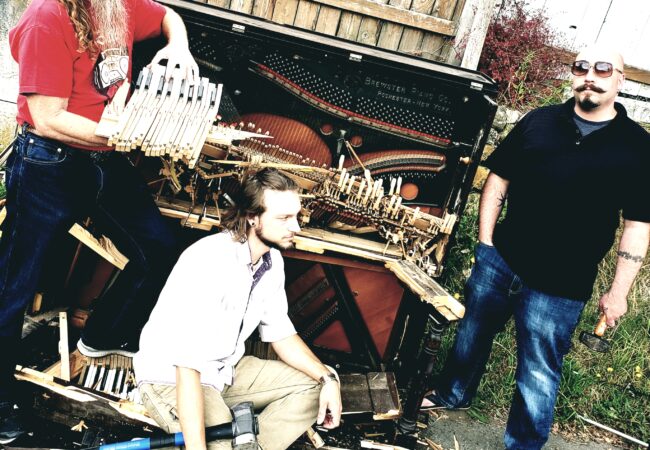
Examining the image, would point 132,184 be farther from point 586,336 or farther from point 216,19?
point 586,336

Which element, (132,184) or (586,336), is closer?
(132,184)

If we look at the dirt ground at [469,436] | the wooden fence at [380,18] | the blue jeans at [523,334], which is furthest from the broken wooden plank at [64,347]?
the wooden fence at [380,18]

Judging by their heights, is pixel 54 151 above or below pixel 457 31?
below

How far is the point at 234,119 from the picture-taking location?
3.41 meters

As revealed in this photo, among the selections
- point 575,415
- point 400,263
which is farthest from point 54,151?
point 575,415

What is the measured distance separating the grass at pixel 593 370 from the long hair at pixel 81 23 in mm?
3043

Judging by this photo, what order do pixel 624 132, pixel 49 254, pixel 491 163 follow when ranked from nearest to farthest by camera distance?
1. pixel 49 254
2. pixel 624 132
3. pixel 491 163

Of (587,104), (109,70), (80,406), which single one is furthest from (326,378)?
(587,104)

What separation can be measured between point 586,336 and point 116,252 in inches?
112

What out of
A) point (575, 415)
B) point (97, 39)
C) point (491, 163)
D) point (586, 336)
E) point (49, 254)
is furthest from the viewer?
point (575, 415)

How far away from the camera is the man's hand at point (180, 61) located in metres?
2.63

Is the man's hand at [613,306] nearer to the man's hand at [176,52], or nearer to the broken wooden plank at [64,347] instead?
the man's hand at [176,52]

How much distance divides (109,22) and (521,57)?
3798 mm

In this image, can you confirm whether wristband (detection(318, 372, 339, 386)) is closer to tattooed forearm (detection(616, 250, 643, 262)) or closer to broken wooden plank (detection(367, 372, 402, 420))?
broken wooden plank (detection(367, 372, 402, 420))
